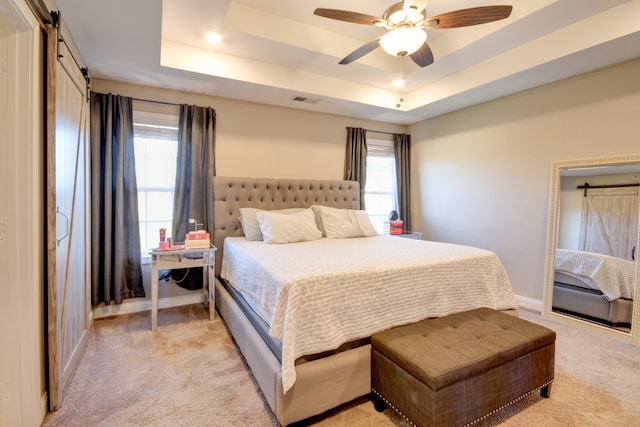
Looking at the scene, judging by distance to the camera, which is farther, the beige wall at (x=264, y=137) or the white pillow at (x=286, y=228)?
the beige wall at (x=264, y=137)

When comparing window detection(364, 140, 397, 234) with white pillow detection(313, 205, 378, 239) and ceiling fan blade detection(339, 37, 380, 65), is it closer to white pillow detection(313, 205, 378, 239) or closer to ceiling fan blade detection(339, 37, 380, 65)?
white pillow detection(313, 205, 378, 239)

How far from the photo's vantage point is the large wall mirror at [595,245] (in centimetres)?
271

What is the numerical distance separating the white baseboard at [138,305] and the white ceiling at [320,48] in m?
2.32

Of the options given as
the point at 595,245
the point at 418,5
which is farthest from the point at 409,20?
the point at 595,245

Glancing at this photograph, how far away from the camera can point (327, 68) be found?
348cm

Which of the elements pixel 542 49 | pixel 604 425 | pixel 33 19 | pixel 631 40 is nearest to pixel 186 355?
pixel 33 19

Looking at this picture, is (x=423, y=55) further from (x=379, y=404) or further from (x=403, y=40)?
(x=379, y=404)

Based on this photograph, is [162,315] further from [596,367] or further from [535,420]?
[596,367]

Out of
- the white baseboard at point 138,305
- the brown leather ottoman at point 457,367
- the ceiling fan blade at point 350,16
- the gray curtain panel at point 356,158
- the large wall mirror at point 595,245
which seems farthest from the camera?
the gray curtain panel at point 356,158

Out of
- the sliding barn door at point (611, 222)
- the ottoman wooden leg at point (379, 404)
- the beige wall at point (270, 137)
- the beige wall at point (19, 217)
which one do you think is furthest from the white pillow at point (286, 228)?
the sliding barn door at point (611, 222)

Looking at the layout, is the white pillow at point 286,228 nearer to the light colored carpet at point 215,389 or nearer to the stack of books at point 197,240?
the stack of books at point 197,240

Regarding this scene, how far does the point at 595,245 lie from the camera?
2918 mm

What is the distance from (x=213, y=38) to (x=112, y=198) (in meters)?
1.85

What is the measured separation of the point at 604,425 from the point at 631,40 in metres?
2.75
